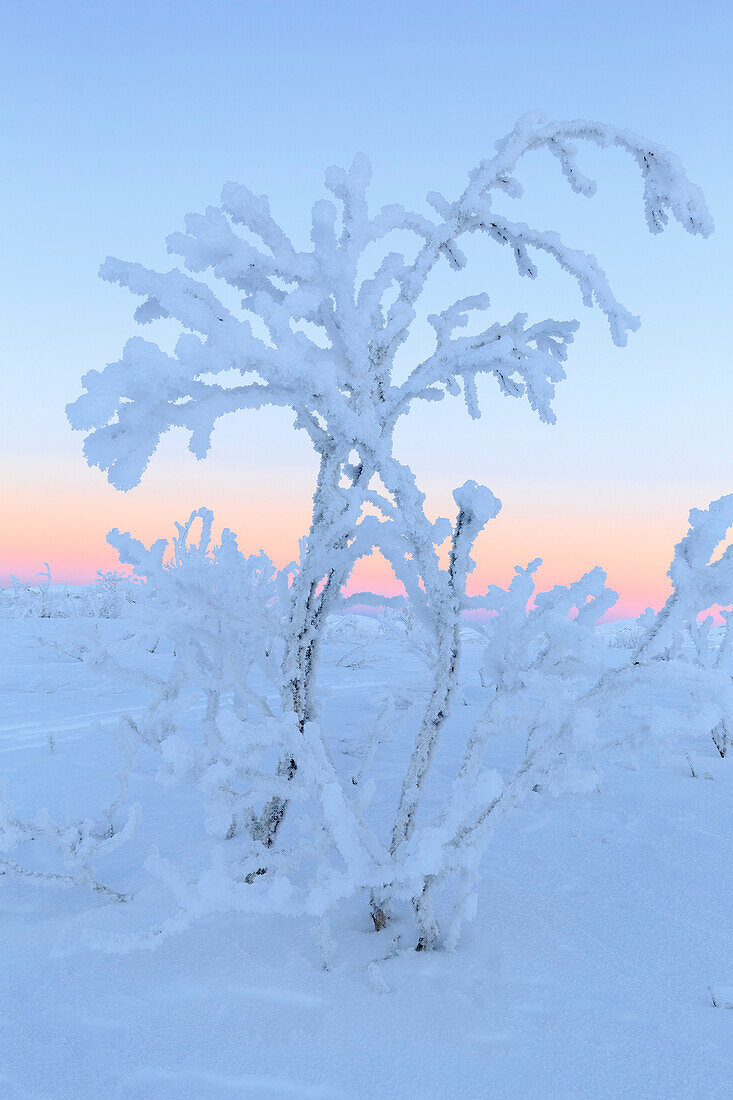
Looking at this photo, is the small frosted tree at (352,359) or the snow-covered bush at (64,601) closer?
the small frosted tree at (352,359)

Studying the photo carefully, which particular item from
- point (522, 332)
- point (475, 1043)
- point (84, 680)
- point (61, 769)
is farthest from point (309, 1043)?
point (84, 680)

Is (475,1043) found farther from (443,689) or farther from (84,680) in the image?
(84,680)

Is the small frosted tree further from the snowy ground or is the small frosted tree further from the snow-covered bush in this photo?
the snow-covered bush

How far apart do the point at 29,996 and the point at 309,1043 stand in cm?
78

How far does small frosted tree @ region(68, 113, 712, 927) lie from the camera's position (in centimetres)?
Answer: 161

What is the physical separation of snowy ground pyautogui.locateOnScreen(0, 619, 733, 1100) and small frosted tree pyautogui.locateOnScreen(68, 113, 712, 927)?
13.8 inches

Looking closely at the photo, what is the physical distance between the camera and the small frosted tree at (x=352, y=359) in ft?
5.27

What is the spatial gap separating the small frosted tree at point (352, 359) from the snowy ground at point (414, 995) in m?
0.35

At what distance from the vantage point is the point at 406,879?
1674 mm

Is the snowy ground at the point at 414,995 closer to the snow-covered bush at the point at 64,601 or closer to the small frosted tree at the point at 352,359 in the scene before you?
the small frosted tree at the point at 352,359

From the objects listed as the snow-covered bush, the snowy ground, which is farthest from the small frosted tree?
the snow-covered bush

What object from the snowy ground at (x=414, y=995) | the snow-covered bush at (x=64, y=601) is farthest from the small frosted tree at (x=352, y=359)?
the snow-covered bush at (x=64, y=601)

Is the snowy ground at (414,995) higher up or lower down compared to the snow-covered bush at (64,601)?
lower down

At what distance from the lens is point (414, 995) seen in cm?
162
